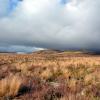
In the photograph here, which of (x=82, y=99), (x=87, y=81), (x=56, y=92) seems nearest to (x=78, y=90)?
(x=56, y=92)

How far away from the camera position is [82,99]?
802 cm

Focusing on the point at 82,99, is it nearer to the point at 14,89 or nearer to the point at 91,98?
the point at 91,98

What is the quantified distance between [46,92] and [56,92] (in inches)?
15.8

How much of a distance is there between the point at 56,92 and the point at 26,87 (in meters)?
1.52

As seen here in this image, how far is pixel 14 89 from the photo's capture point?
9.95 metres

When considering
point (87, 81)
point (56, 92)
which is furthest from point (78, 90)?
point (87, 81)

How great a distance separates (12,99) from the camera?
922 centimetres

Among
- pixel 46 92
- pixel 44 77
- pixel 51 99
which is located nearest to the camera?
pixel 51 99

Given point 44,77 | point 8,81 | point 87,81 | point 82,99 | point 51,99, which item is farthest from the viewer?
point 44,77

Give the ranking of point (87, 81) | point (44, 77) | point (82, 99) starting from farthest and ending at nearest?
point (44, 77) < point (87, 81) < point (82, 99)

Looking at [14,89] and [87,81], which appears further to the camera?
[87,81]

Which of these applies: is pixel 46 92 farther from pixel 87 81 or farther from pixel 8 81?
pixel 87 81

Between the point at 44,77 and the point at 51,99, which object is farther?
the point at 44,77

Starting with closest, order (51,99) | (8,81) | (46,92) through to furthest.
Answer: (51,99)
(46,92)
(8,81)
